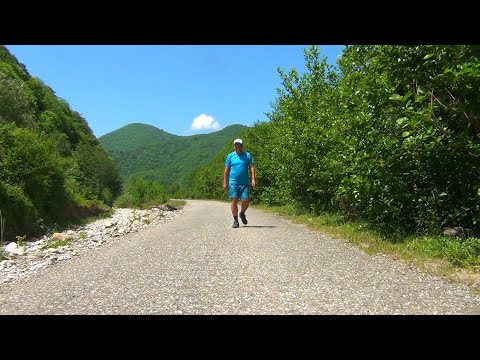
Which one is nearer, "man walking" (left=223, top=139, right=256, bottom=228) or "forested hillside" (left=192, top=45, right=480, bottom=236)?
"forested hillside" (left=192, top=45, right=480, bottom=236)

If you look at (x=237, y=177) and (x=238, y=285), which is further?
Result: (x=237, y=177)

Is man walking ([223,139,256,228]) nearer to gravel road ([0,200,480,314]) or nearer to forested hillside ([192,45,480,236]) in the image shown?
forested hillside ([192,45,480,236])

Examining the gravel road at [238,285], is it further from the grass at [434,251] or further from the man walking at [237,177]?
the man walking at [237,177]

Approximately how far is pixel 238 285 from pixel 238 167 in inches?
243

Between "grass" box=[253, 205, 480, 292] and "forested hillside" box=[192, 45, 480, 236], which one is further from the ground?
"forested hillside" box=[192, 45, 480, 236]

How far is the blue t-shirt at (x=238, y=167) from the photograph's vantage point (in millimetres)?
10578

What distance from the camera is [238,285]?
4598mm

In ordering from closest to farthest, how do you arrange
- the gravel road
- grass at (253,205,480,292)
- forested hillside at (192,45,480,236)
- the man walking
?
1. the gravel road
2. grass at (253,205,480,292)
3. forested hillside at (192,45,480,236)
4. the man walking

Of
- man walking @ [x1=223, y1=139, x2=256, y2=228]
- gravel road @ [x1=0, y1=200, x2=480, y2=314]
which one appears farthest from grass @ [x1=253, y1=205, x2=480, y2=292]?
man walking @ [x1=223, y1=139, x2=256, y2=228]

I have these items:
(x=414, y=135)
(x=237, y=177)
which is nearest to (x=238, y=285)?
(x=414, y=135)

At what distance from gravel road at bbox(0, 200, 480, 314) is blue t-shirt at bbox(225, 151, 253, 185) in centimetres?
355

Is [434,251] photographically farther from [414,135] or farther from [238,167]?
[238,167]

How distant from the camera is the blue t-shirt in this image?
10.6 metres
